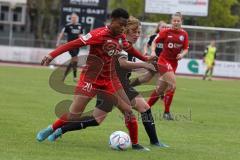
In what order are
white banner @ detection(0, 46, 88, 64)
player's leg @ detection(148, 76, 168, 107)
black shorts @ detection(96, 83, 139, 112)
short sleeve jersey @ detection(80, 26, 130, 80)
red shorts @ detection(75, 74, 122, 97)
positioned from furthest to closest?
white banner @ detection(0, 46, 88, 64) < player's leg @ detection(148, 76, 168, 107) < black shorts @ detection(96, 83, 139, 112) < red shorts @ detection(75, 74, 122, 97) < short sleeve jersey @ detection(80, 26, 130, 80)

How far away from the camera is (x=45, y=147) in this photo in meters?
9.66

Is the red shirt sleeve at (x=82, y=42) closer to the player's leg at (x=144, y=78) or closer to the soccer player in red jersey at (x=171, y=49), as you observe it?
the player's leg at (x=144, y=78)

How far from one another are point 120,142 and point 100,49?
1343mm

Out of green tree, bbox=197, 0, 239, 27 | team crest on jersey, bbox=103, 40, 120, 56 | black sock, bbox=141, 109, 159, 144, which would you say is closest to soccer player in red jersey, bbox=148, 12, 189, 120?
black sock, bbox=141, 109, 159, 144

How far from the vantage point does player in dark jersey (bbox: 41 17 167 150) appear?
992 centimetres

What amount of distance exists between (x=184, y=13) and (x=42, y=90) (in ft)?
74.4

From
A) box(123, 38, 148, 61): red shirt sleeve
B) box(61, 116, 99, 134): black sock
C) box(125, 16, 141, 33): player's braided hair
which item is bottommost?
box(61, 116, 99, 134): black sock

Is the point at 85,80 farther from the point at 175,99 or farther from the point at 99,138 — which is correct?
the point at 175,99

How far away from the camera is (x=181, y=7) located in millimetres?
41281

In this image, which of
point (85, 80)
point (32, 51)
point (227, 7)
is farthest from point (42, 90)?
point (227, 7)

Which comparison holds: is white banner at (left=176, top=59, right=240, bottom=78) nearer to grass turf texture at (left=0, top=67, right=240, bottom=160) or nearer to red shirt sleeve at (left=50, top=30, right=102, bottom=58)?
grass turf texture at (left=0, top=67, right=240, bottom=160)

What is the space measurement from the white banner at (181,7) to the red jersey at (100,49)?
31.4m

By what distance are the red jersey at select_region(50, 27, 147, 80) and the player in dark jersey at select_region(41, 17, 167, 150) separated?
232mm

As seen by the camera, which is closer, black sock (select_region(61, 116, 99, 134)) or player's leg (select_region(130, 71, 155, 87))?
black sock (select_region(61, 116, 99, 134))
